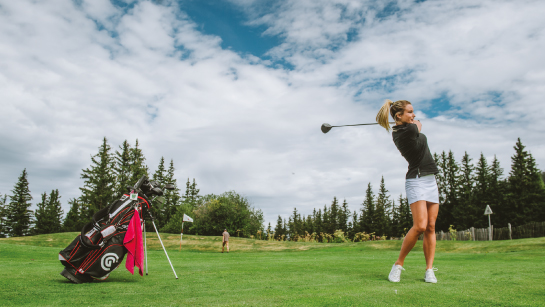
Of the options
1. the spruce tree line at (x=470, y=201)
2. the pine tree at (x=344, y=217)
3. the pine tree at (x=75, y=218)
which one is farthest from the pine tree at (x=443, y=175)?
the pine tree at (x=75, y=218)

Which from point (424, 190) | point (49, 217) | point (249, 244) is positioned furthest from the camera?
point (49, 217)

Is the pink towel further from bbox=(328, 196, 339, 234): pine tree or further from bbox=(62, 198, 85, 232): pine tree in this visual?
bbox=(328, 196, 339, 234): pine tree

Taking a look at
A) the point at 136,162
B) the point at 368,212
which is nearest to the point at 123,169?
the point at 136,162

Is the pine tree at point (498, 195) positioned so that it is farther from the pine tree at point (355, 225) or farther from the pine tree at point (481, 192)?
the pine tree at point (355, 225)

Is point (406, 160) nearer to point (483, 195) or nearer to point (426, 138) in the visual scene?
point (426, 138)

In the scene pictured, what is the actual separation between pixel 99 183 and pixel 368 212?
178ft

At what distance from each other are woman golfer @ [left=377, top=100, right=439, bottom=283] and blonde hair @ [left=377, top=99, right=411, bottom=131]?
0.5 inches

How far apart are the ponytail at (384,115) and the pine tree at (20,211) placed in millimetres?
69759

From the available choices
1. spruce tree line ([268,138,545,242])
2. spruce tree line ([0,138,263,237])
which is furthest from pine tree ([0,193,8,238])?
spruce tree line ([268,138,545,242])

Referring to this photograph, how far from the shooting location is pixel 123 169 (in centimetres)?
5353

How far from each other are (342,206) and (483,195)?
3880cm

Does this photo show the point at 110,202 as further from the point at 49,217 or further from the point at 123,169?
the point at 49,217

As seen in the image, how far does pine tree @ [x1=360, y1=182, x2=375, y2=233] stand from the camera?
243 feet

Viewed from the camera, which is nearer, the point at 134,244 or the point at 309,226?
the point at 134,244
